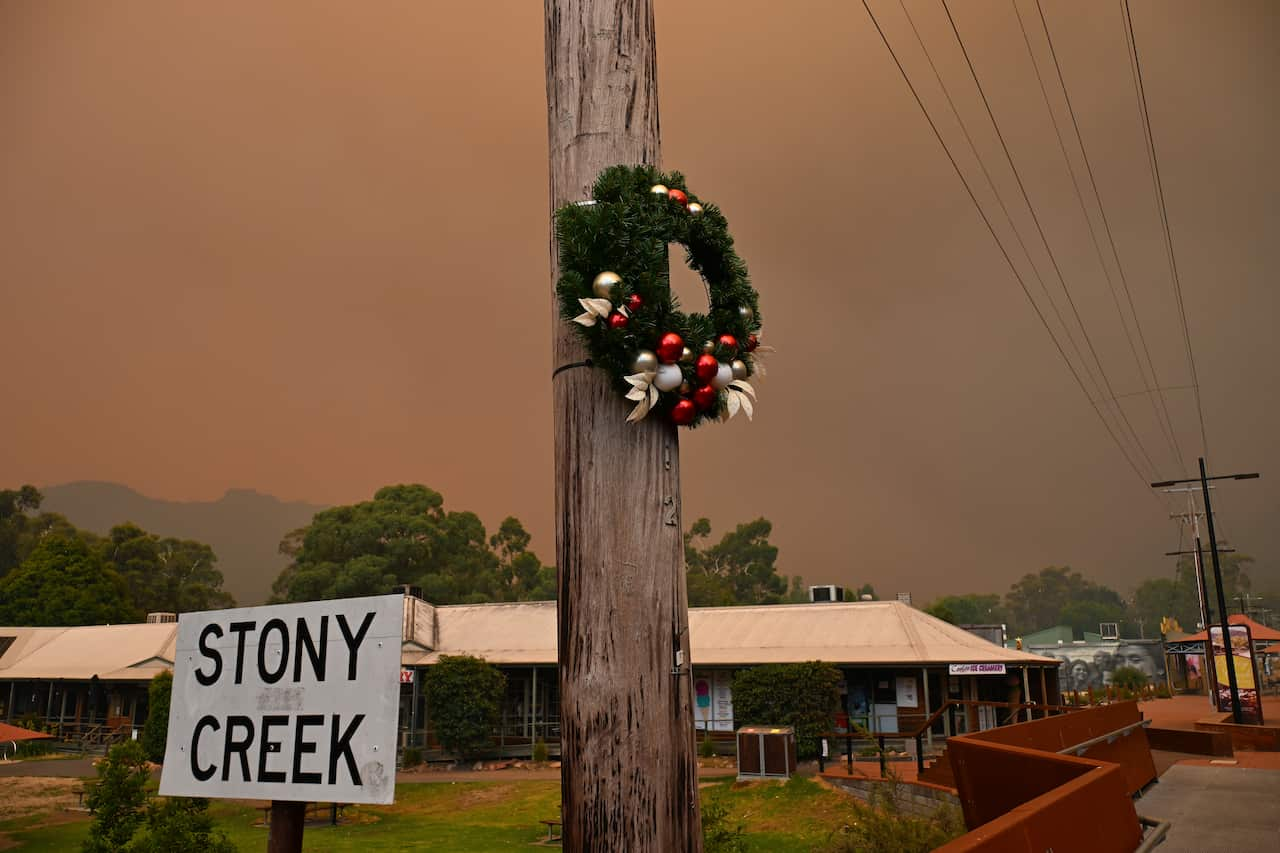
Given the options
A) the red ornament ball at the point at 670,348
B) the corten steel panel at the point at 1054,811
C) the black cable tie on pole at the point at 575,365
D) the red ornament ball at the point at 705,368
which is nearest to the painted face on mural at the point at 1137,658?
the corten steel panel at the point at 1054,811

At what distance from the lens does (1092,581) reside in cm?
18762

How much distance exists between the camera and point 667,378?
2691 millimetres

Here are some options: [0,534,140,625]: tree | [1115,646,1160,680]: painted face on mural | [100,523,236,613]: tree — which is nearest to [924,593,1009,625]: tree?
[1115,646,1160,680]: painted face on mural

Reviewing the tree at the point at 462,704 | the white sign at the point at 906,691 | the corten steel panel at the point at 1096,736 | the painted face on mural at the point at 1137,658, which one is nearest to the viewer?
the corten steel panel at the point at 1096,736

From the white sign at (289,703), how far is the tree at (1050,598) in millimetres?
184359

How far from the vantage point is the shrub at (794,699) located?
75.8ft

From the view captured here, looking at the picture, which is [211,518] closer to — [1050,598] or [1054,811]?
[1050,598]

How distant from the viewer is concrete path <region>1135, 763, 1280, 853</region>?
7.15 m

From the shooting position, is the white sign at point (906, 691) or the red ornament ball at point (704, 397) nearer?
the red ornament ball at point (704, 397)

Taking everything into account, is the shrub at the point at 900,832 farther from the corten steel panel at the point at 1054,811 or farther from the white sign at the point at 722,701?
the white sign at the point at 722,701

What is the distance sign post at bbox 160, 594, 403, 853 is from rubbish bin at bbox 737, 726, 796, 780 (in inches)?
717

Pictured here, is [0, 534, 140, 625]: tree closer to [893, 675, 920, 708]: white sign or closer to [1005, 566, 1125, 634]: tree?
[893, 675, 920, 708]: white sign

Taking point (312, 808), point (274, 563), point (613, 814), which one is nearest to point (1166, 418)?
point (274, 563)

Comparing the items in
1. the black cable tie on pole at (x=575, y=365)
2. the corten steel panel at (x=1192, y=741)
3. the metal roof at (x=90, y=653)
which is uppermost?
the black cable tie on pole at (x=575, y=365)
